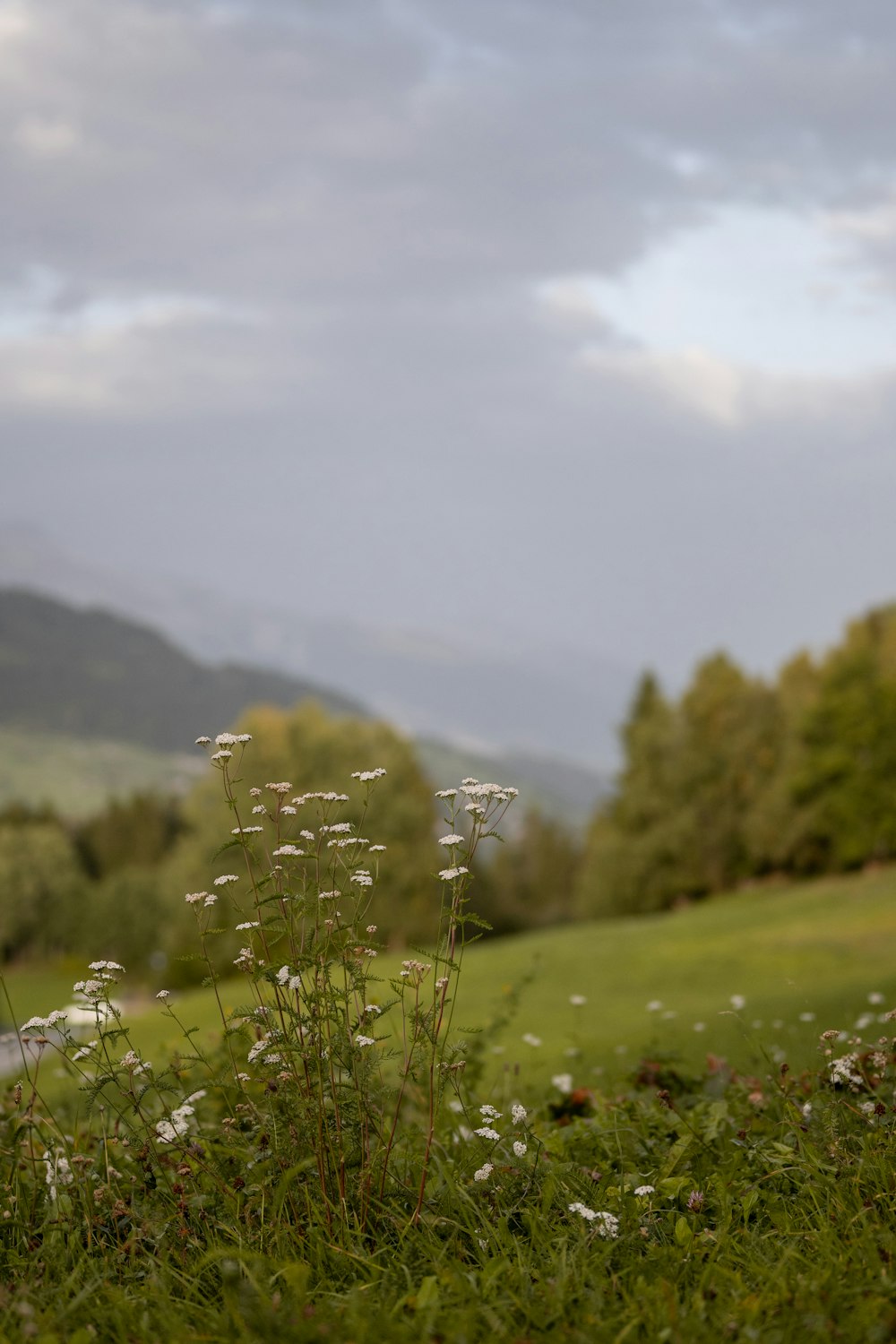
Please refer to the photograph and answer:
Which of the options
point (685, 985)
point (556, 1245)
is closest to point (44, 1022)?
point (556, 1245)

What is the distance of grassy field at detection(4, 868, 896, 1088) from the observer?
8711mm

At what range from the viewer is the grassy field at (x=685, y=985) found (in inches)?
343

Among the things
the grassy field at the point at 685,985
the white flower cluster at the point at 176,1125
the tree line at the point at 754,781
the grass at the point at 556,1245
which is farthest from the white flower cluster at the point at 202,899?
the tree line at the point at 754,781

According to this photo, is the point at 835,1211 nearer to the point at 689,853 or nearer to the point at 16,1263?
the point at 16,1263

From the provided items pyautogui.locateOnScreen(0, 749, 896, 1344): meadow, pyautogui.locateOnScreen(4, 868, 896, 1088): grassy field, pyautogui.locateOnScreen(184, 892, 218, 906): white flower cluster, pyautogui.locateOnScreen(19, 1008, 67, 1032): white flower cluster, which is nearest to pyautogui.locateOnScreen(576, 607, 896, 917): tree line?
pyautogui.locateOnScreen(4, 868, 896, 1088): grassy field

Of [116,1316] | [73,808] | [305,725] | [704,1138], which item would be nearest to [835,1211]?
[704,1138]

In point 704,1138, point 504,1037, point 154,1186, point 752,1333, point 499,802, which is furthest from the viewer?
point 504,1037

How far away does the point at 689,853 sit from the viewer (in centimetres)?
4350

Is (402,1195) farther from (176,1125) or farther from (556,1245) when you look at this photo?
(176,1125)

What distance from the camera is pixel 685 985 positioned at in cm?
2103

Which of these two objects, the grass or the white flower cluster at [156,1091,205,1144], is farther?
Answer: the white flower cluster at [156,1091,205,1144]

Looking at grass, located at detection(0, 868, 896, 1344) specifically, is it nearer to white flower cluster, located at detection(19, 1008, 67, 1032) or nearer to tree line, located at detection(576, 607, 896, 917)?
white flower cluster, located at detection(19, 1008, 67, 1032)

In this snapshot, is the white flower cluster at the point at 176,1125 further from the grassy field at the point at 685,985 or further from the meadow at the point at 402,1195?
the grassy field at the point at 685,985

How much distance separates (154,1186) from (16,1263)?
1.74ft
